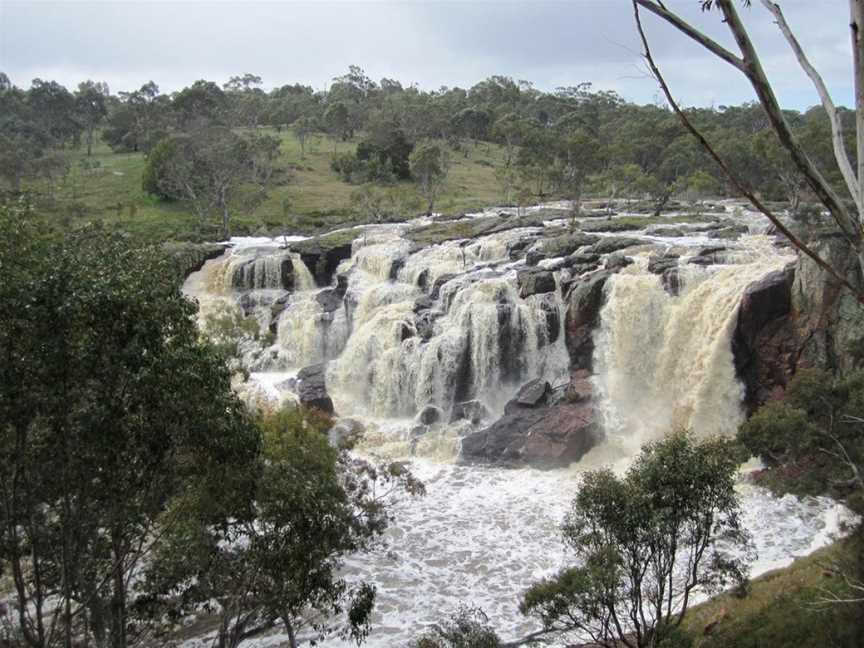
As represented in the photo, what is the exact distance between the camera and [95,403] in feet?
26.1

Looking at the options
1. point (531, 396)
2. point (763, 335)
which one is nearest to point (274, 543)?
point (531, 396)

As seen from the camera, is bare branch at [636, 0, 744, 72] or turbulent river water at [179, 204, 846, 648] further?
turbulent river water at [179, 204, 846, 648]

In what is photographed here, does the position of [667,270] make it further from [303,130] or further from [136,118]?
[136,118]

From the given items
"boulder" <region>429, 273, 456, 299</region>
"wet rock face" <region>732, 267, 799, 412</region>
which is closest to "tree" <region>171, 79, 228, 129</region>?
"boulder" <region>429, 273, 456, 299</region>

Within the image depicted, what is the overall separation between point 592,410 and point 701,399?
359 centimetres

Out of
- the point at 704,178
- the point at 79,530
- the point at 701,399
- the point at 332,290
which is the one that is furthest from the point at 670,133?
the point at 79,530

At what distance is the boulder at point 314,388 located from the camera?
2583 cm

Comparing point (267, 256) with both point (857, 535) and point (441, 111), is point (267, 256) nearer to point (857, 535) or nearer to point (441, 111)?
point (857, 535)

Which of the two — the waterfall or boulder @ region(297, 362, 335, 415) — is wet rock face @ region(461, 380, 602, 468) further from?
boulder @ region(297, 362, 335, 415)

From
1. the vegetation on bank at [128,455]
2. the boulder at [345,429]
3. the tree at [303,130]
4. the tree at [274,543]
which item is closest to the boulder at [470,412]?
the boulder at [345,429]

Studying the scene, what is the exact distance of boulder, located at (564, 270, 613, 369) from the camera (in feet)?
85.1

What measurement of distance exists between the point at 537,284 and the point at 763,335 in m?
8.55

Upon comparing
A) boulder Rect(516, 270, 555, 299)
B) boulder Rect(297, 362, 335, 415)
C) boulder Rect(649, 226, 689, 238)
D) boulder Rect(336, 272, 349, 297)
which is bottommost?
boulder Rect(297, 362, 335, 415)

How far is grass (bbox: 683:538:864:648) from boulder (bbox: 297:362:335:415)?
598 inches
